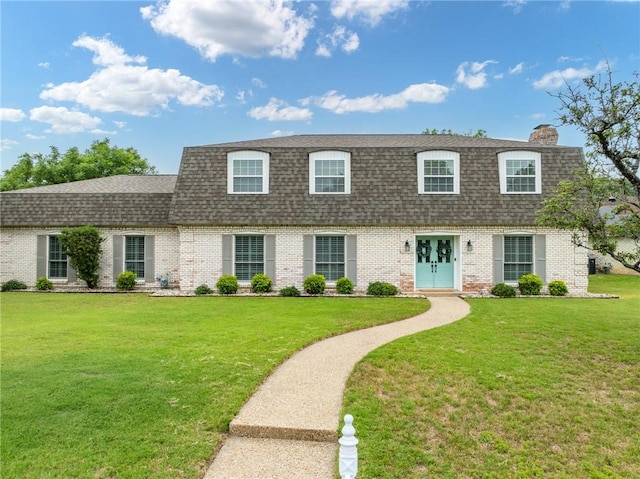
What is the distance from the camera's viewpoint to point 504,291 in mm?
13555

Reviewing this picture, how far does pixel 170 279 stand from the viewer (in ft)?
50.5

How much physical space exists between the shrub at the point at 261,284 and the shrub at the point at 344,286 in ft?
8.50

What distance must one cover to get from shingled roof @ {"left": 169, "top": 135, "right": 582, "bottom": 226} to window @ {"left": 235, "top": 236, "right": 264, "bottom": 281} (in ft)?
2.71

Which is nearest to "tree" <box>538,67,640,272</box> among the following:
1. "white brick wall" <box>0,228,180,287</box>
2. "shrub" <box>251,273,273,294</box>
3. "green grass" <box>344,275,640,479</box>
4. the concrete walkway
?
"green grass" <box>344,275,640,479</box>

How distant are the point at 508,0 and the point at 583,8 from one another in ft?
8.09

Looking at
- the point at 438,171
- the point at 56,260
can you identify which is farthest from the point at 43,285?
the point at 438,171

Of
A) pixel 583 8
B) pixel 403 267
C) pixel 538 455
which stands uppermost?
pixel 583 8

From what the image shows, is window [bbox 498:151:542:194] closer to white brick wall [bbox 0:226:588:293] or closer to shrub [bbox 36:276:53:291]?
white brick wall [bbox 0:226:588:293]

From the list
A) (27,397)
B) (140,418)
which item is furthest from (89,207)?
(140,418)

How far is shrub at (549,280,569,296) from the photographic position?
13.9 meters

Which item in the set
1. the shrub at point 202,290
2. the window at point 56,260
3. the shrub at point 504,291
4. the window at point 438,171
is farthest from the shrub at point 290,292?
the window at point 56,260

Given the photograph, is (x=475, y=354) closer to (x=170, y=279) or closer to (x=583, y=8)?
(x=170, y=279)

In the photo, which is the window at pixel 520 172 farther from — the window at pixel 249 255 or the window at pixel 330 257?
the window at pixel 249 255

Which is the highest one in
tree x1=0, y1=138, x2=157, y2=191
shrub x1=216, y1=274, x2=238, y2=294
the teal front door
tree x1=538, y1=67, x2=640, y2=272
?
tree x1=0, y1=138, x2=157, y2=191
